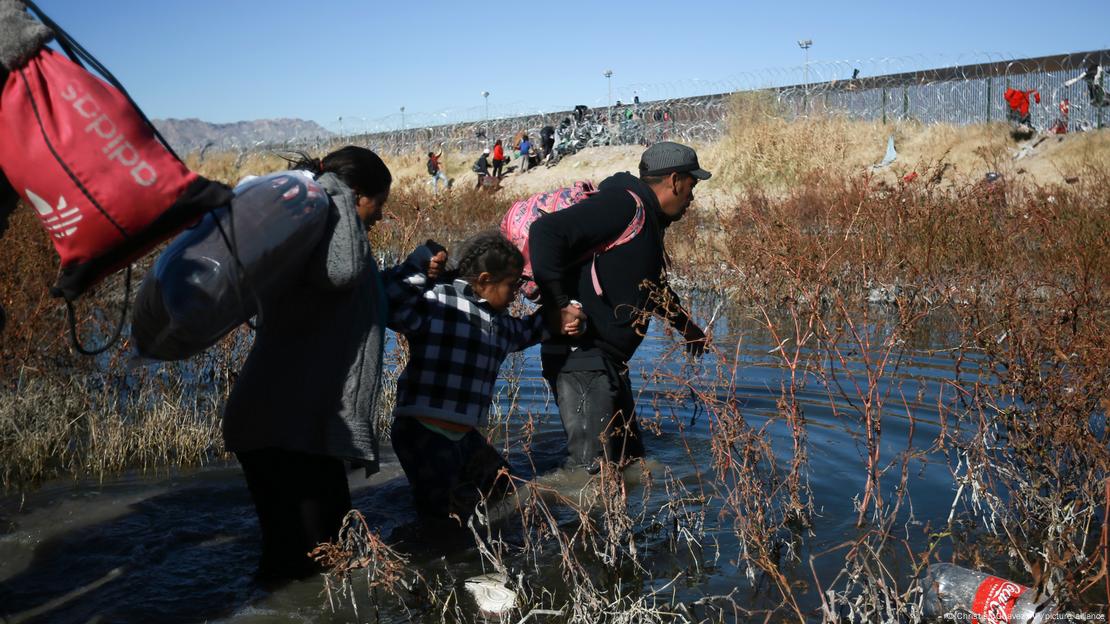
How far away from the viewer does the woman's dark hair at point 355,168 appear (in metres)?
3.82

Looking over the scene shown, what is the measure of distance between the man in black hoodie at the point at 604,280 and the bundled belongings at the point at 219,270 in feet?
6.07

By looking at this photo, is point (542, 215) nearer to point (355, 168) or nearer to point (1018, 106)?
point (355, 168)

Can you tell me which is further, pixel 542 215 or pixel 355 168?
pixel 542 215

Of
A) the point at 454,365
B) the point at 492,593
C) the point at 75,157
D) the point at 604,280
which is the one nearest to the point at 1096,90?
the point at 604,280

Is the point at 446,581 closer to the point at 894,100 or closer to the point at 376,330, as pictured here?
the point at 376,330

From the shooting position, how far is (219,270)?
292cm

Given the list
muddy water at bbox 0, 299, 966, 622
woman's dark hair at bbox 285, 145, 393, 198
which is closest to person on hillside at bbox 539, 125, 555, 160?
muddy water at bbox 0, 299, 966, 622

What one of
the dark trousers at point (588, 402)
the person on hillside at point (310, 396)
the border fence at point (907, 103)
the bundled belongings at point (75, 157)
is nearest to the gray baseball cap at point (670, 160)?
the dark trousers at point (588, 402)

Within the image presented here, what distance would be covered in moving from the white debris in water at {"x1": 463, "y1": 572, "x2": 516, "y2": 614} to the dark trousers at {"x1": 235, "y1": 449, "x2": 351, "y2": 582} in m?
0.59

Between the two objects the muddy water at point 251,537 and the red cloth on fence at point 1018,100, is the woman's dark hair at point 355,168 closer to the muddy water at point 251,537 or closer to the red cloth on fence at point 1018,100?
the muddy water at point 251,537

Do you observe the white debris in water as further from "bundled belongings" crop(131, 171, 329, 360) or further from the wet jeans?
"bundled belongings" crop(131, 171, 329, 360)

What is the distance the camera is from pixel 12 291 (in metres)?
6.66

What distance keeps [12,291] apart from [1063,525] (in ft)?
20.0

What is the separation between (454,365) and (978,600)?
2262mm
